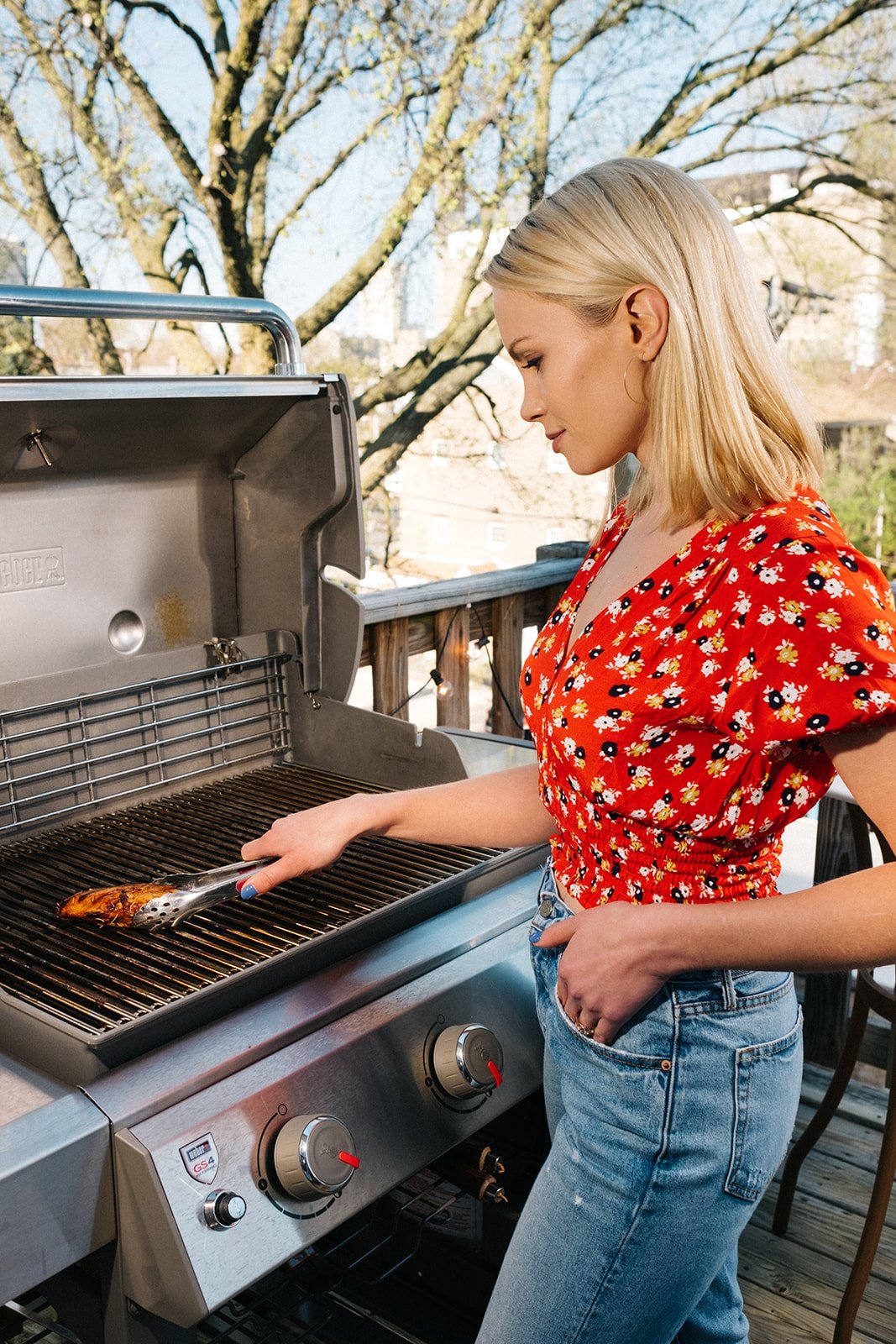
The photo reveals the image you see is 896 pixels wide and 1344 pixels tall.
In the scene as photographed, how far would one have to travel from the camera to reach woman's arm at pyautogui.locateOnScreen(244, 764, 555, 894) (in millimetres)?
1299

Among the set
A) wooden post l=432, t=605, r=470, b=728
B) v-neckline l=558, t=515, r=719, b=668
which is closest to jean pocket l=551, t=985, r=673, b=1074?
v-neckline l=558, t=515, r=719, b=668

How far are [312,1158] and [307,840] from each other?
374mm

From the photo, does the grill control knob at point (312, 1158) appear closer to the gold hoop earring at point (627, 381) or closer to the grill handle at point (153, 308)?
the gold hoop earring at point (627, 381)

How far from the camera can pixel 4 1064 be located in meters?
1.05

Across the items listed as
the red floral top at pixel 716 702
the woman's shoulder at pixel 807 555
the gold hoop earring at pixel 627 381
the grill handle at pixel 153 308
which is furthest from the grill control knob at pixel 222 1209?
the grill handle at pixel 153 308

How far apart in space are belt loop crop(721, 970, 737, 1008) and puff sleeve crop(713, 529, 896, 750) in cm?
22

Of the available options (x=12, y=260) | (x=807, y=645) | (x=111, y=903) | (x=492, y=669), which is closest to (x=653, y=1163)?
(x=807, y=645)

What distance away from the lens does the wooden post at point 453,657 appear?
119 inches

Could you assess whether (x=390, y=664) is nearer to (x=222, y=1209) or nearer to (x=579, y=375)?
(x=579, y=375)

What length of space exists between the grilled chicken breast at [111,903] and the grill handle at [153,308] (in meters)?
0.64

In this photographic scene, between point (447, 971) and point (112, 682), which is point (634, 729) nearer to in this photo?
point (447, 971)

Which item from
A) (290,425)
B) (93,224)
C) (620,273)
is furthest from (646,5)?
(620,273)

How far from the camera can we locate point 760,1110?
3.36 ft

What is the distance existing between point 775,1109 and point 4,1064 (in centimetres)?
71
